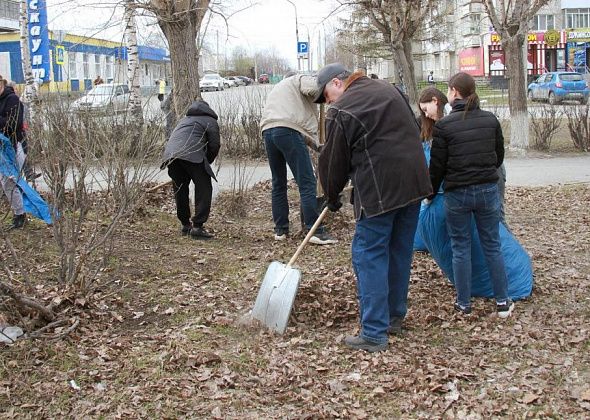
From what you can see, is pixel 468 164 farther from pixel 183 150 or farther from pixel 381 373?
pixel 183 150

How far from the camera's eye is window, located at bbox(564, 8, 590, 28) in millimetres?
53500

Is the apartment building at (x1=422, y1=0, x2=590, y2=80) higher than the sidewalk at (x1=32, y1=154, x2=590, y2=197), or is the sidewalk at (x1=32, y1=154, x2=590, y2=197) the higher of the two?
the apartment building at (x1=422, y1=0, x2=590, y2=80)

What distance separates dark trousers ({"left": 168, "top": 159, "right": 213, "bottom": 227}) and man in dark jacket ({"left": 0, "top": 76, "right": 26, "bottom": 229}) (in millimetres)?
1445

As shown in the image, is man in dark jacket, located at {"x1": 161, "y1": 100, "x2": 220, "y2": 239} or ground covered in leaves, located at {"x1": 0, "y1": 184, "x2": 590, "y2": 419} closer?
ground covered in leaves, located at {"x1": 0, "y1": 184, "x2": 590, "y2": 419}

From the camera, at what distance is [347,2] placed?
48.0 feet

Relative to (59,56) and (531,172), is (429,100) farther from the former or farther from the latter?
(531,172)

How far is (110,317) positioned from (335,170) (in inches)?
69.7

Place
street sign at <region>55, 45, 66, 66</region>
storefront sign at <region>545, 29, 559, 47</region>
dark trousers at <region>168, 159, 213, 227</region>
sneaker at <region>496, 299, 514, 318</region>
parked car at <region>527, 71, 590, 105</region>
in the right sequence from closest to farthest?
sneaker at <region>496, 299, 514, 318</region>, dark trousers at <region>168, 159, 213, 227</region>, street sign at <region>55, 45, 66, 66</region>, parked car at <region>527, 71, 590, 105</region>, storefront sign at <region>545, 29, 559, 47</region>

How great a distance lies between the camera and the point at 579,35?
52375 mm

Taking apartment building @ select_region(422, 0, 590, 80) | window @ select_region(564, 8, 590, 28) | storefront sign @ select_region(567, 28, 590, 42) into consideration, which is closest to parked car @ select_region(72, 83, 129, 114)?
apartment building @ select_region(422, 0, 590, 80)

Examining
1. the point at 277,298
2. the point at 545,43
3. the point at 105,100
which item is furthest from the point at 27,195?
the point at 545,43

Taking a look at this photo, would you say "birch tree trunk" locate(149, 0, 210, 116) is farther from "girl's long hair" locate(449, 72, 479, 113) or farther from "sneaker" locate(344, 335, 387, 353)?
"sneaker" locate(344, 335, 387, 353)

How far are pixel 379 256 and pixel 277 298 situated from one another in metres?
0.78

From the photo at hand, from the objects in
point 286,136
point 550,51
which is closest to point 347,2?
point 286,136
